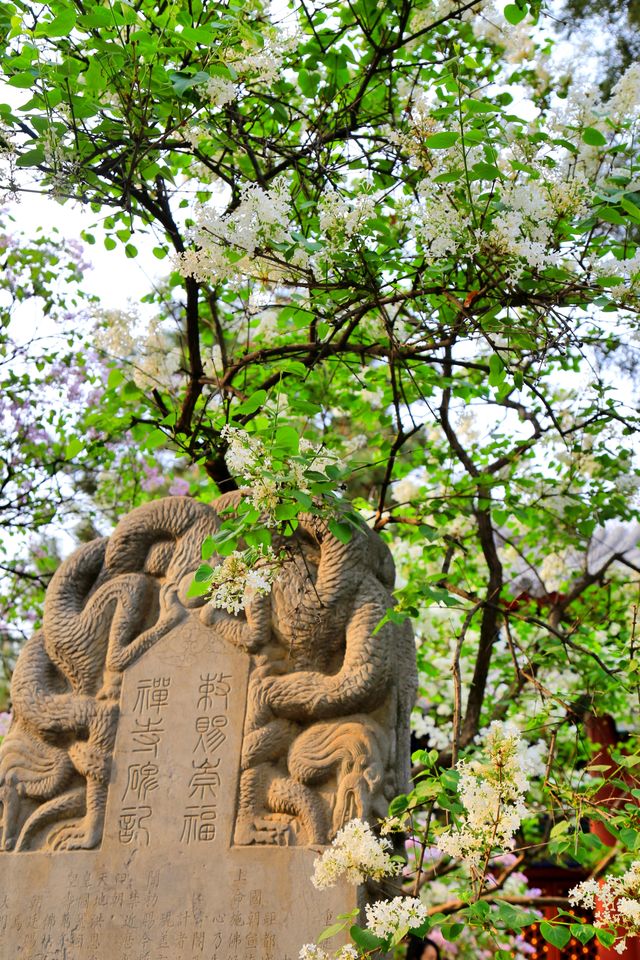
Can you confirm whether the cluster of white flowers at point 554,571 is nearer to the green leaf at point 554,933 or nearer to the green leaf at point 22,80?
the green leaf at point 554,933

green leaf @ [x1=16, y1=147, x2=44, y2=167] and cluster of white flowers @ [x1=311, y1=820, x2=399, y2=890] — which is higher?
green leaf @ [x1=16, y1=147, x2=44, y2=167]

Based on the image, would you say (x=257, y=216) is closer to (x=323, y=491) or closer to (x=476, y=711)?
(x=323, y=491)

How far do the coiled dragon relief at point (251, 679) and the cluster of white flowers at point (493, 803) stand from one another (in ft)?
3.02

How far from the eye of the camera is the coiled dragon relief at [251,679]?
3809 millimetres

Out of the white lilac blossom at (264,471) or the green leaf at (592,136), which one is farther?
the green leaf at (592,136)

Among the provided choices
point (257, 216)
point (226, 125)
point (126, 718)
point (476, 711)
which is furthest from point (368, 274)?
point (476, 711)

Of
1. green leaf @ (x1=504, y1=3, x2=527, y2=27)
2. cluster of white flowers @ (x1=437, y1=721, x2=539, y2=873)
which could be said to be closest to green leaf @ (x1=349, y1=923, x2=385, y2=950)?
cluster of white flowers @ (x1=437, y1=721, x2=539, y2=873)

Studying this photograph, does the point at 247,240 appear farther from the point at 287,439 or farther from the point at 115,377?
the point at 115,377

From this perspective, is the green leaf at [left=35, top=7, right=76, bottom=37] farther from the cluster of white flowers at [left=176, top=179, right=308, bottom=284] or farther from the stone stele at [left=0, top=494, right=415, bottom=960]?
the stone stele at [left=0, top=494, right=415, bottom=960]

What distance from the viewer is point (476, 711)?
18.6 ft

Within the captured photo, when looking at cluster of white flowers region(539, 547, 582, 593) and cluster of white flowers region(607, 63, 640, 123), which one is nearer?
cluster of white flowers region(607, 63, 640, 123)

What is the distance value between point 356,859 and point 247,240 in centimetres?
190

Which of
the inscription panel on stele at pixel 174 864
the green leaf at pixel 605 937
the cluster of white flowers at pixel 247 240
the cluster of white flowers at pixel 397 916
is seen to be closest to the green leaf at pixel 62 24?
the cluster of white flowers at pixel 247 240

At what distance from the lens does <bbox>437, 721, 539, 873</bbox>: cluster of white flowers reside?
275 cm
